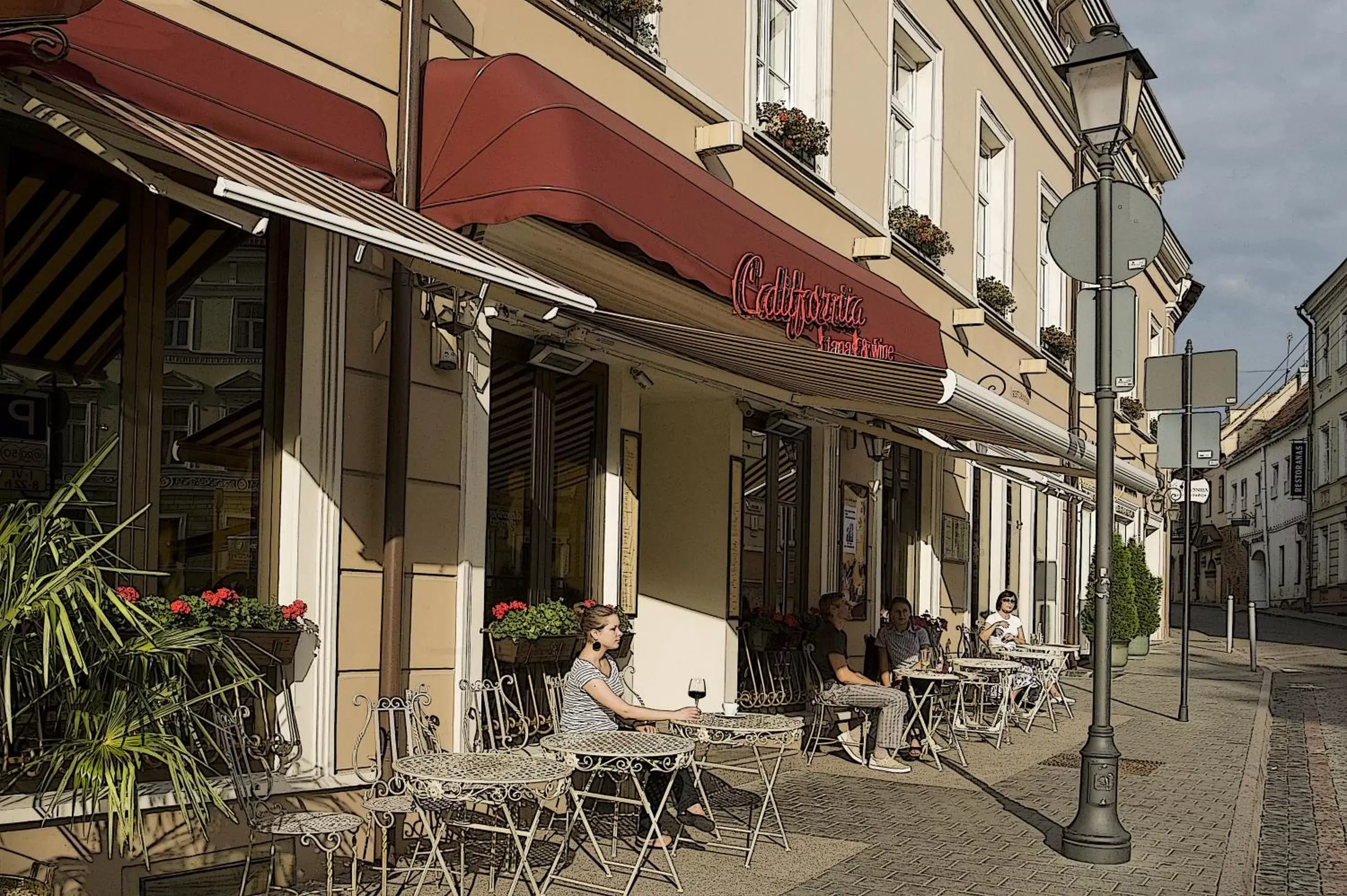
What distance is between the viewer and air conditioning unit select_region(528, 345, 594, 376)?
8367 mm

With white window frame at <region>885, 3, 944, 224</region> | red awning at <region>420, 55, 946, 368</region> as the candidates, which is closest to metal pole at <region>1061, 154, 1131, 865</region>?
red awning at <region>420, 55, 946, 368</region>

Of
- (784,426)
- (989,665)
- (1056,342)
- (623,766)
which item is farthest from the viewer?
(1056,342)

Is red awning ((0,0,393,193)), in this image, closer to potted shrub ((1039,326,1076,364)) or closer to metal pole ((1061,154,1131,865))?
metal pole ((1061,154,1131,865))

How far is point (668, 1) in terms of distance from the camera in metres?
8.89

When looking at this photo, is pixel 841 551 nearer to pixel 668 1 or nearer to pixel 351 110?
pixel 668 1

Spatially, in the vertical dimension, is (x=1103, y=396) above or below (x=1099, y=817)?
above

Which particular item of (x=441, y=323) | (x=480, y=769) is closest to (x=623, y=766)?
(x=480, y=769)

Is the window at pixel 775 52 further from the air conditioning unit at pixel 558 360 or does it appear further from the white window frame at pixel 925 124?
the air conditioning unit at pixel 558 360

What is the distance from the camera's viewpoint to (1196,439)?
43.1 ft

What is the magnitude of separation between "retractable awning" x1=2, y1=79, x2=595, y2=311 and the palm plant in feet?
2.99

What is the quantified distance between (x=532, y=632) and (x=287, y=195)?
12.0 ft

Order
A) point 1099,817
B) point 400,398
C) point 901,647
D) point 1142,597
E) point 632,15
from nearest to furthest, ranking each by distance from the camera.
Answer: point 400,398 < point 1099,817 < point 632,15 < point 901,647 < point 1142,597

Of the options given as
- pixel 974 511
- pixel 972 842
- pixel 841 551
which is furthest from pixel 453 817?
pixel 974 511

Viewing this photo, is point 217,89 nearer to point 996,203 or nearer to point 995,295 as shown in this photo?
point 995,295
